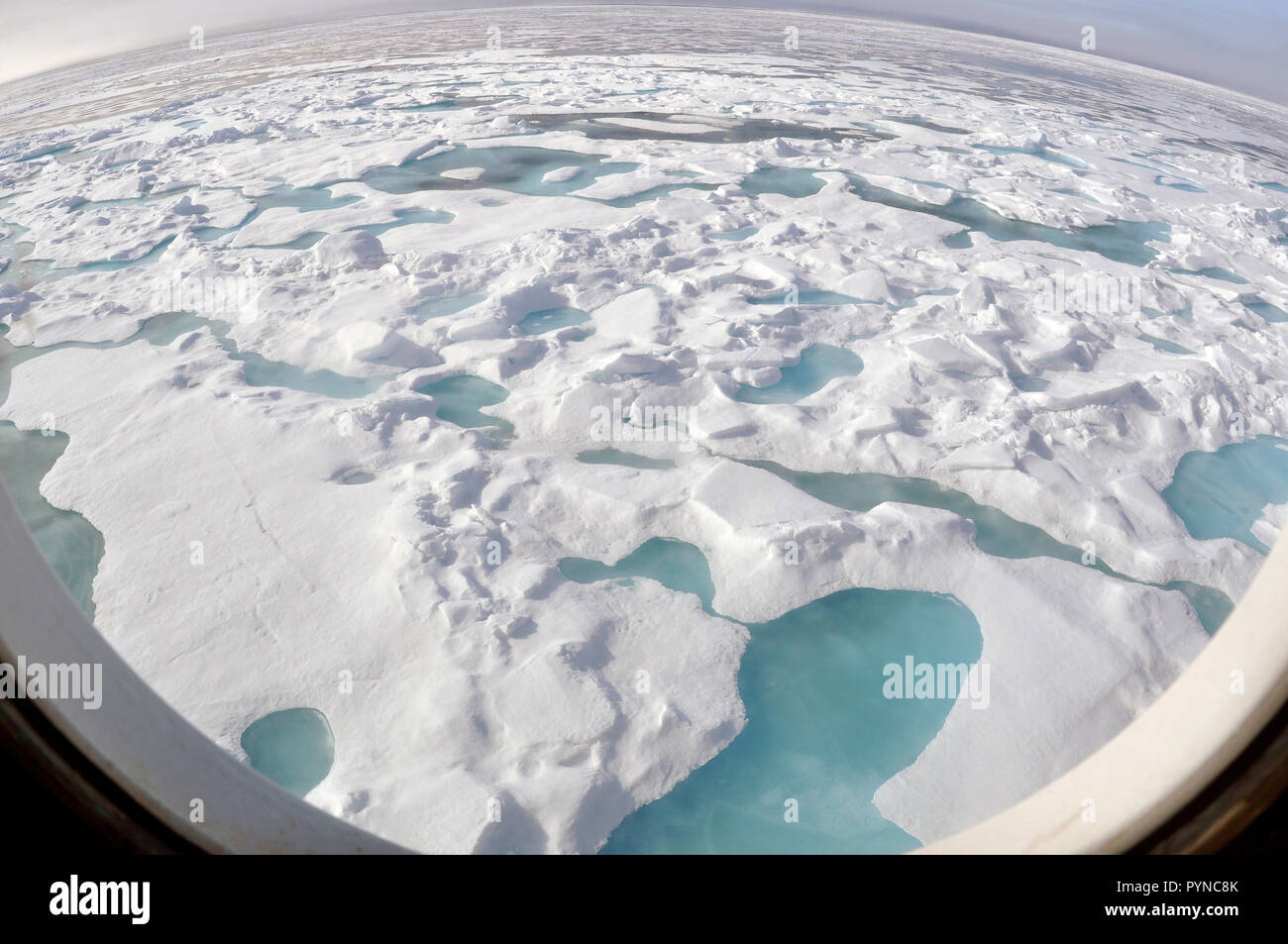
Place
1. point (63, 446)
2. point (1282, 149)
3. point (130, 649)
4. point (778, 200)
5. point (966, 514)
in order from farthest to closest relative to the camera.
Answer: point (1282, 149) < point (778, 200) < point (63, 446) < point (966, 514) < point (130, 649)

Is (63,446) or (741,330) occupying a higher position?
(741,330)

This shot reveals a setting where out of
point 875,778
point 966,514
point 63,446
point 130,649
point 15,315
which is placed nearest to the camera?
point 875,778

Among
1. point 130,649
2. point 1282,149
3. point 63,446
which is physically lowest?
point 130,649

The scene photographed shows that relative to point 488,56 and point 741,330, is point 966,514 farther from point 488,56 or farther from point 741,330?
point 488,56

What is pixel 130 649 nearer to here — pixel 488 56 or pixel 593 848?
pixel 593 848

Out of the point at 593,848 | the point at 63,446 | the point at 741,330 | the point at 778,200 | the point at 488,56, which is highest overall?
the point at 488,56

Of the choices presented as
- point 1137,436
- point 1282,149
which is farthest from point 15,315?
point 1282,149
